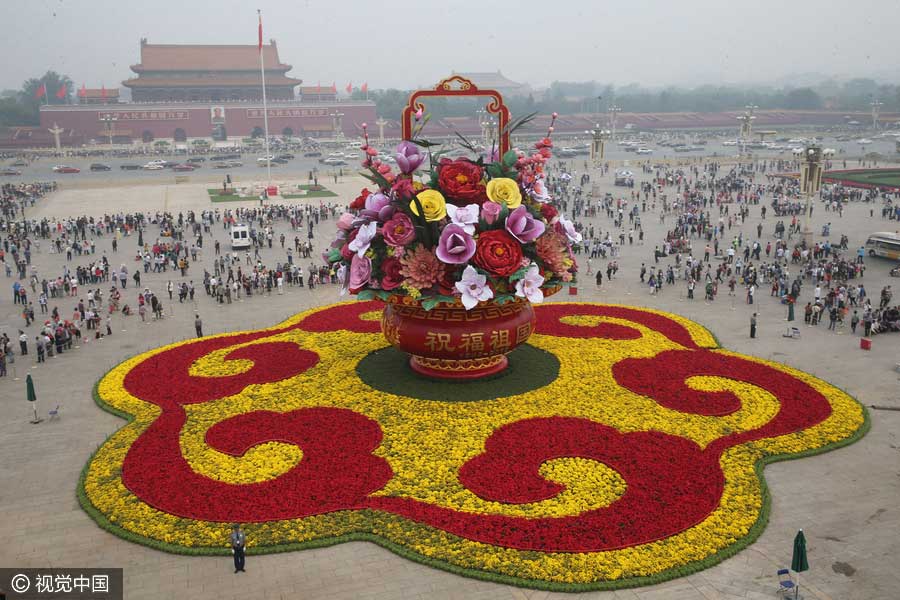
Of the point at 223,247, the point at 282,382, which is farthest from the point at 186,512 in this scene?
the point at 223,247

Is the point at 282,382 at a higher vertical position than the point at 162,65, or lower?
lower

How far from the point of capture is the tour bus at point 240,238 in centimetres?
3747

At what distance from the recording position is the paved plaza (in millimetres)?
10188

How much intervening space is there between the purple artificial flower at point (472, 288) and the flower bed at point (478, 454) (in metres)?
2.40

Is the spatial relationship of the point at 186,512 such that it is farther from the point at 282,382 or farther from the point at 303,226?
the point at 303,226

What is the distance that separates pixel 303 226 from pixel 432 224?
31.2 metres

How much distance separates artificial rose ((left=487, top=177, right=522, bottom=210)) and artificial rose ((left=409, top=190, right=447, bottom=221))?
1.04 metres

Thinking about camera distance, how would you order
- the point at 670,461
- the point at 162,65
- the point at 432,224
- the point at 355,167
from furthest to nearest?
the point at 162,65 → the point at 355,167 → the point at 432,224 → the point at 670,461

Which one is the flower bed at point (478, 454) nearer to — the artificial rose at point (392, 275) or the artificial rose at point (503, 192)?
the artificial rose at point (392, 275)

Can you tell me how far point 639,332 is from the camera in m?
20.6

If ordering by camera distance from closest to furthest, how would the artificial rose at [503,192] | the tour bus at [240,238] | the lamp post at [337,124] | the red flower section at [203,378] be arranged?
the artificial rose at [503,192], the red flower section at [203,378], the tour bus at [240,238], the lamp post at [337,124]

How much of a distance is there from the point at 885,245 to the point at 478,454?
2665 cm

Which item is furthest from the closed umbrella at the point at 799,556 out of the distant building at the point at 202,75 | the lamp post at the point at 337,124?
the distant building at the point at 202,75

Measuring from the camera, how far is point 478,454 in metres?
13.4
